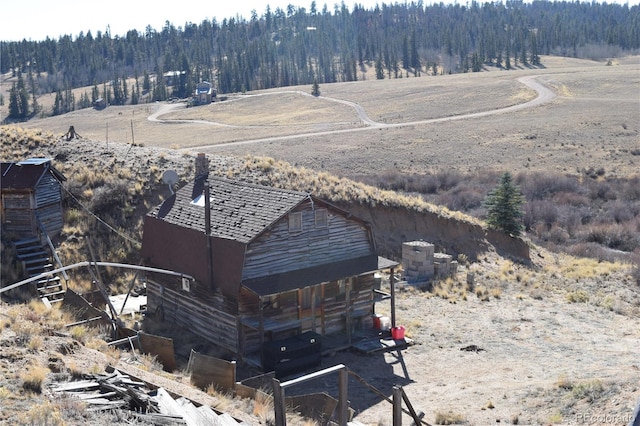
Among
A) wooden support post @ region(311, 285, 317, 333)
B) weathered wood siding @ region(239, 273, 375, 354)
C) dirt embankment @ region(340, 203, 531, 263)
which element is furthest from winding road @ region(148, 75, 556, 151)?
wooden support post @ region(311, 285, 317, 333)

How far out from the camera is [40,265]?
82.3 feet

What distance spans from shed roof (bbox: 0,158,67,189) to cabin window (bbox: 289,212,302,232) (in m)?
10.4

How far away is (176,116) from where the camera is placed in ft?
344

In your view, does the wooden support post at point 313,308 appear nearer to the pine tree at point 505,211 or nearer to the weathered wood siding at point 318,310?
the weathered wood siding at point 318,310

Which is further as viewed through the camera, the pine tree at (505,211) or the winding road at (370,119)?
the winding road at (370,119)

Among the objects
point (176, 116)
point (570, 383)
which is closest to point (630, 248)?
point (570, 383)

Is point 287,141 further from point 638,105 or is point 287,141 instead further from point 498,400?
point 498,400

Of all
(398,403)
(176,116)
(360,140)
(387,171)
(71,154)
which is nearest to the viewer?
(398,403)

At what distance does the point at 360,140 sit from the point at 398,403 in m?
61.9

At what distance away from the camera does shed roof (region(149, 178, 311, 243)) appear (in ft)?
65.9

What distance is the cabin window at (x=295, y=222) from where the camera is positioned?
2027cm

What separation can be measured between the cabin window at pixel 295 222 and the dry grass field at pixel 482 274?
3739 millimetres

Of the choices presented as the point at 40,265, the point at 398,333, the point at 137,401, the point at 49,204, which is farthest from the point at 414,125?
the point at 137,401

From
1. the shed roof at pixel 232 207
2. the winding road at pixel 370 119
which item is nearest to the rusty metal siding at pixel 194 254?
the shed roof at pixel 232 207
